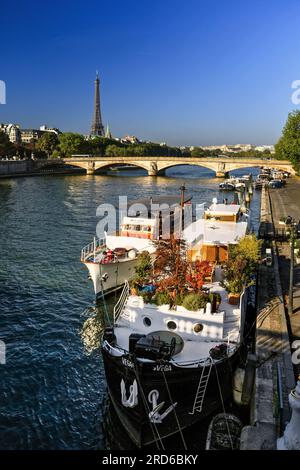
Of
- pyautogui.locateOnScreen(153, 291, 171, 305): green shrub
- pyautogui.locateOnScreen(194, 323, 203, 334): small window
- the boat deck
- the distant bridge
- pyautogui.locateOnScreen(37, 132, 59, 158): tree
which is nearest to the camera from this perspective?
the boat deck

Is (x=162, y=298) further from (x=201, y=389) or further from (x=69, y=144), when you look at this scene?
(x=69, y=144)

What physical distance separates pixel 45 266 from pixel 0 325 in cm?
857

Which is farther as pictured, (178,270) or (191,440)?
(178,270)

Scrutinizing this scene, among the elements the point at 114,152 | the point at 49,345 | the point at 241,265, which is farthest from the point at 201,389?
the point at 114,152

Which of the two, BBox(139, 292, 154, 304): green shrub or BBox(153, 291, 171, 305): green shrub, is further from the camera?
BBox(139, 292, 154, 304): green shrub

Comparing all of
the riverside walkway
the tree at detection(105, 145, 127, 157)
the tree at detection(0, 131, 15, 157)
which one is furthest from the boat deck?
the tree at detection(105, 145, 127, 157)

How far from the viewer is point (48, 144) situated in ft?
451

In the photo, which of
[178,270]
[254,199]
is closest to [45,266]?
[178,270]

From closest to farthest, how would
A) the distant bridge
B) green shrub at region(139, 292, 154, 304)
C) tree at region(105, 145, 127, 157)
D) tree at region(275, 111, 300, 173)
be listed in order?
green shrub at region(139, 292, 154, 304), tree at region(275, 111, 300, 173), the distant bridge, tree at region(105, 145, 127, 157)

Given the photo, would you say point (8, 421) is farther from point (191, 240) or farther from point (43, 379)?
point (191, 240)

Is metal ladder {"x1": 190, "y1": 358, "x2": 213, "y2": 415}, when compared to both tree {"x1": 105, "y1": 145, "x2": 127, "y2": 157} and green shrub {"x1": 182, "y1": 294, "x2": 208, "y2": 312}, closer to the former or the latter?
green shrub {"x1": 182, "y1": 294, "x2": 208, "y2": 312}

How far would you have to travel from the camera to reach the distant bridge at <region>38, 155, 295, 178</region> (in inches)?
3875

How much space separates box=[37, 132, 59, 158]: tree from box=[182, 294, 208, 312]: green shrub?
12988 cm

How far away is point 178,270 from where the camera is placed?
13.8 m
